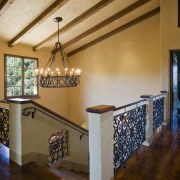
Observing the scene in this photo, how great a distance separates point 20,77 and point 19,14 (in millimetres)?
2493

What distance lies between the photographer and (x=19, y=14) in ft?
15.9

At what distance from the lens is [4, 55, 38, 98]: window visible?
6352 millimetres

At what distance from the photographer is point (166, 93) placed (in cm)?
551

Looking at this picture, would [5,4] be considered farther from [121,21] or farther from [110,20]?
[121,21]

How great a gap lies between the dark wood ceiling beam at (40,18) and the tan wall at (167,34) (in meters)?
3.00

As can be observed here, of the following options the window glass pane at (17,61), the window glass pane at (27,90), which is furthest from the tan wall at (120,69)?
the window glass pane at (17,61)

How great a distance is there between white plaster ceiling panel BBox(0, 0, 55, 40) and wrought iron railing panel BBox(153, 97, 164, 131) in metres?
3.53

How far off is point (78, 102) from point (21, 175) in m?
6.16

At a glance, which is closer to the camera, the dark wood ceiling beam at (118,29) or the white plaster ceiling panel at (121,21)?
the white plaster ceiling panel at (121,21)

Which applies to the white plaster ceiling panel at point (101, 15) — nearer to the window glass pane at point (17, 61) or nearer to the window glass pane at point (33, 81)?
the window glass pane at point (17, 61)

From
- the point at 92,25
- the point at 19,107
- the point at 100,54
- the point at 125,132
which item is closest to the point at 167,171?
the point at 125,132

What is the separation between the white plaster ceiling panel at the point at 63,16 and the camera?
16.3 feet

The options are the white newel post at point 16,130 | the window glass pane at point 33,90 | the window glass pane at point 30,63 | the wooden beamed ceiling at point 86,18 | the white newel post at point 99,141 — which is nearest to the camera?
the white newel post at point 99,141

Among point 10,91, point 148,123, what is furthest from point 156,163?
point 10,91
